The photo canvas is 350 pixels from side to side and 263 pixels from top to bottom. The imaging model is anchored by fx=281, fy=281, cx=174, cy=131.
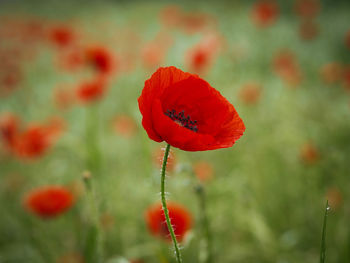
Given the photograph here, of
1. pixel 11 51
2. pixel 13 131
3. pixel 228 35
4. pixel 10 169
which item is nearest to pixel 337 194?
pixel 13 131

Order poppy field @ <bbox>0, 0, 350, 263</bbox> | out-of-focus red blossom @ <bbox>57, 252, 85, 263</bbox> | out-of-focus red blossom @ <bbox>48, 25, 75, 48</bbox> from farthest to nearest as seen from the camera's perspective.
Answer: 1. out-of-focus red blossom @ <bbox>48, 25, 75, 48</bbox>
2. out-of-focus red blossom @ <bbox>57, 252, 85, 263</bbox>
3. poppy field @ <bbox>0, 0, 350, 263</bbox>

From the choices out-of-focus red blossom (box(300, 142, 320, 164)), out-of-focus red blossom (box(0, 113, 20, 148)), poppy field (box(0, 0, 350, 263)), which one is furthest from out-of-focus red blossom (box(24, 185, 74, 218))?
out-of-focus red blossom (box(300, 142, 320, 164))

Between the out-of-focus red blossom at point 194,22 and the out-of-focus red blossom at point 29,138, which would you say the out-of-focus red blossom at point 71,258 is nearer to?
the out-of-focus red blossom at point 29,138

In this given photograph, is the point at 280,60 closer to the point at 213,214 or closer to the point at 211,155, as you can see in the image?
the point at 211,155

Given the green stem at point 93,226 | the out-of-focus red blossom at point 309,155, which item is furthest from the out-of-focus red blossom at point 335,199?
the green stem at point 93,226

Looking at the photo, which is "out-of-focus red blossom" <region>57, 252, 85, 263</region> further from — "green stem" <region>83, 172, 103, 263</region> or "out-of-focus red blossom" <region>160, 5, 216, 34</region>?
"out-of-focus red blossom" <region>160, 5, 216, 34</region>

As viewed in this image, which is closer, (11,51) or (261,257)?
(261,257)

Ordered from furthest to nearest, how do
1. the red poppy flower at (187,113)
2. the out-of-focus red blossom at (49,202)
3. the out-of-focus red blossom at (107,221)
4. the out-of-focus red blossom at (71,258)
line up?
the out-of-focus red blossom at (107,221) < the out-of-focus red blossom at (71,258) < the out-of-focus red blossom at (49,202) < the red poppy flower at (187,113)
